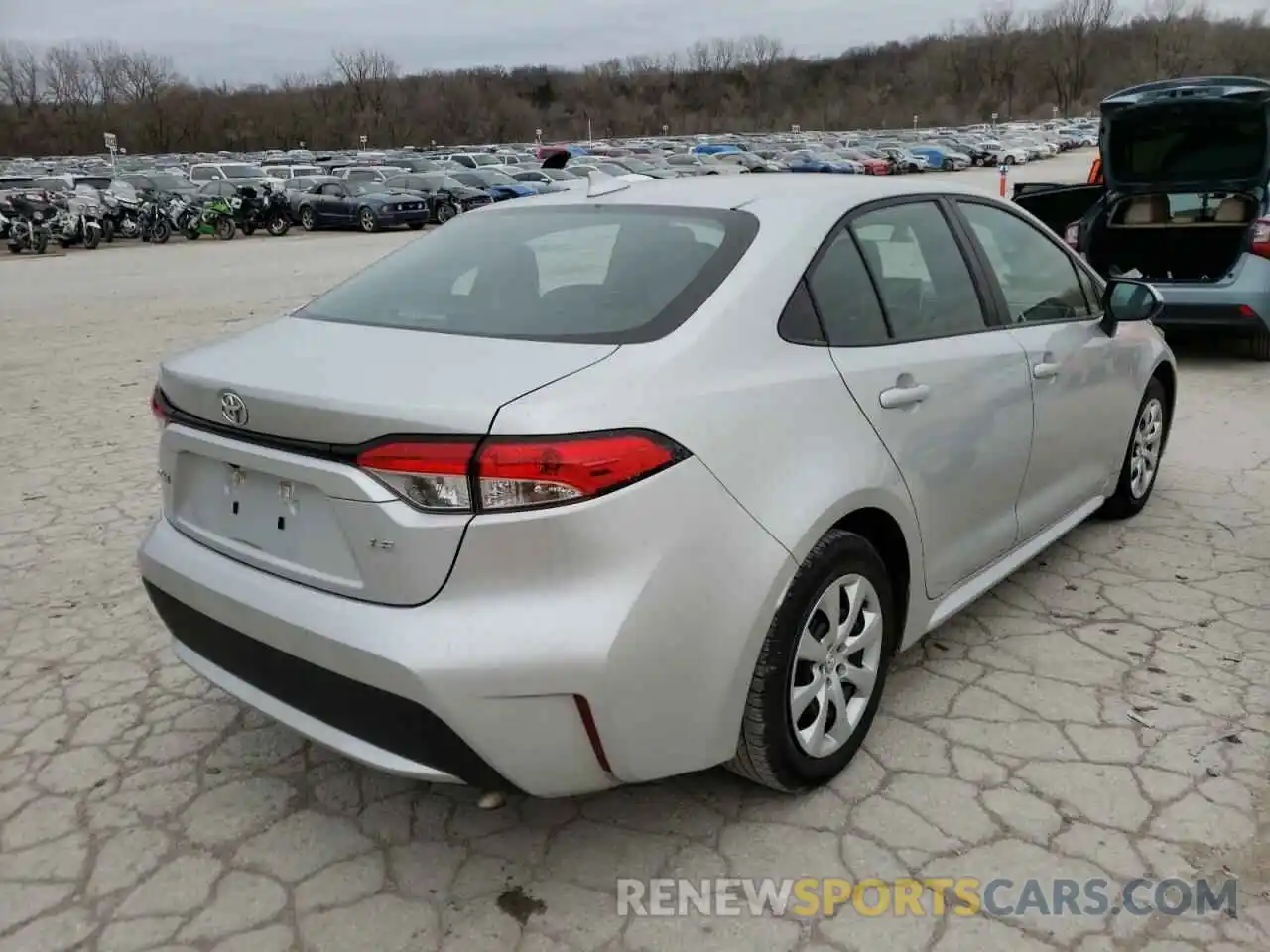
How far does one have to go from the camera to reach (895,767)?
277cm

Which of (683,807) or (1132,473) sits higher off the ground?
(1132,473)

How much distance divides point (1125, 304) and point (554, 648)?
296 centimetres

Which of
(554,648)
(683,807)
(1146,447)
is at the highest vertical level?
(554,648)

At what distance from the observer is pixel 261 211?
2592 cm

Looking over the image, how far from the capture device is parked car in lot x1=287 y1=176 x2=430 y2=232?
82.6ft

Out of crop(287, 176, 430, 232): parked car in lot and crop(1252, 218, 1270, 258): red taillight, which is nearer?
crop(1252, 218, 1270, 258): red taillight

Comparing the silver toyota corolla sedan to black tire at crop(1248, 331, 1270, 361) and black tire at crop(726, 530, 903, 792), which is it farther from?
black tire at crop(1248, 331, 1270, 361)

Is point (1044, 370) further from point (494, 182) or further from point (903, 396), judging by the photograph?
point (494, 182)

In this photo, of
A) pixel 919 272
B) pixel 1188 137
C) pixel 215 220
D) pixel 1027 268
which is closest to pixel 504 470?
pixel 919 272

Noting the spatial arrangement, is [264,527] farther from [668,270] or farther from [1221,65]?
[1221,65]

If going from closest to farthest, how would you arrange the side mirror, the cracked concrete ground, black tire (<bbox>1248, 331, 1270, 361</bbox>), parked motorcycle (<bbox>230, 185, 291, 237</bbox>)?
the cracked concrete ground, the side mirror, black tire (<bbox>1248, 331, 1270, 361</bbox>), parked motorcycle (<bbox>230, 185, 291, 237</bbox>)

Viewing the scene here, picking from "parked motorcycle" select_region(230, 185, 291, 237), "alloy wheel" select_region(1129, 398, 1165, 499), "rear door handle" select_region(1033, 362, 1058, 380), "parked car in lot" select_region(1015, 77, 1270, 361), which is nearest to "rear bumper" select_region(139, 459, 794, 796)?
"rear door handle" select_region(1033, 362, 1058, 380)

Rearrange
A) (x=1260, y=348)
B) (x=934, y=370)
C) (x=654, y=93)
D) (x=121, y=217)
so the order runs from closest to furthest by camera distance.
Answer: (x=934, y=370)
(x=1260, y=348)
(x=121, y=217)
(x=654, y=93)

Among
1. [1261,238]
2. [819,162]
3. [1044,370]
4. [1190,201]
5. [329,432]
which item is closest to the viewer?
[329,432]
